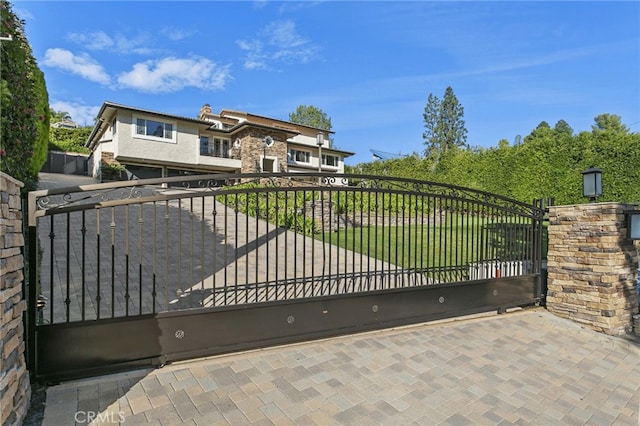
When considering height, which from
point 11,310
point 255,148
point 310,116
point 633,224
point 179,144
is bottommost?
point 11,310

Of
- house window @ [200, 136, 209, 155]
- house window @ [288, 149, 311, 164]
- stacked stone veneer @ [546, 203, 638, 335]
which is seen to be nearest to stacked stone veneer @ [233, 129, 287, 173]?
house window @ [200, 136, 209, 155]

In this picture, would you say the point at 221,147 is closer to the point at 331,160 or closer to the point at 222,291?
the point at 331,160

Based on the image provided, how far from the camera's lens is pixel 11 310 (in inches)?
81.4

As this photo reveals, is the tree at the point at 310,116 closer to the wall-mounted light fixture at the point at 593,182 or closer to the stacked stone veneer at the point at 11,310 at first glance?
the wall-mounted light fixture at the point at 593,182

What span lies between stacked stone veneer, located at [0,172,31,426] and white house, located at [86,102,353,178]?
14358 millimetres

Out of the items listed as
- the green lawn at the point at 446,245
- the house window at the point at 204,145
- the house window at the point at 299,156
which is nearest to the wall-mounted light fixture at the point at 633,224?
the green lawn at the point at 446,245

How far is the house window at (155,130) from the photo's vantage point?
1843 cm

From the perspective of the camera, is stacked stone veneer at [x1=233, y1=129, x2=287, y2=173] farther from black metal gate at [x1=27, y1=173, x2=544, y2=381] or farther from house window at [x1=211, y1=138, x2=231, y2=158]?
black metal gate at [x1=27, y1=173, x2=544, y2=381]

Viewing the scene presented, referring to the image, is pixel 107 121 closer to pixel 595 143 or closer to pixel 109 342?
pixel 109 342

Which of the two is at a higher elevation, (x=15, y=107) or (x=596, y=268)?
(x=15, y=107)

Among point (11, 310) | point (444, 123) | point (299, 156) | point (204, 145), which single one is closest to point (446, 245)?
point (11, 310)

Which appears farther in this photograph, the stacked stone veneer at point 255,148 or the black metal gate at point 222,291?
the stacked stone veneer at point 255,148

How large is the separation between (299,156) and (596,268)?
84.3 ft
